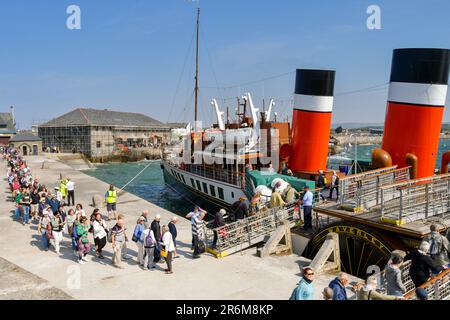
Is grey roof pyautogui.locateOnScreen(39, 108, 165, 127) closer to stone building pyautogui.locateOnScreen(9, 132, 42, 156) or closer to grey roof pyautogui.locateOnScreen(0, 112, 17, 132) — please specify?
grey roof pyautogui.locateOnScreen(0, 112, 17, 132)

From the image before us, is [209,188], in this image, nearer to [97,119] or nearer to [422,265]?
[422,265]

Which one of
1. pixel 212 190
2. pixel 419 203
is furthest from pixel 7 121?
pixel 419 203

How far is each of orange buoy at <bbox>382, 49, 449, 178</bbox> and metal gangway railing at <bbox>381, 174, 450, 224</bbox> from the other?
6.94 ft

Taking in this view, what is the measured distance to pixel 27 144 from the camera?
65500 millimetres

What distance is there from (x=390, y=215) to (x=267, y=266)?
12.5 ft

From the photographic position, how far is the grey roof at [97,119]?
84.2m

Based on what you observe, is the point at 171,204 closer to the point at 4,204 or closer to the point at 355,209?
the point at 4,204

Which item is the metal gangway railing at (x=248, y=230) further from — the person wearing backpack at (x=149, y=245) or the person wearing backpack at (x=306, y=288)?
the person wearing backpack at (x=306, y=288)

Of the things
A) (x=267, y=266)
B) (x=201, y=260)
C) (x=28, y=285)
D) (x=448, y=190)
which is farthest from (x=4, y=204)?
(x=448, y=190)

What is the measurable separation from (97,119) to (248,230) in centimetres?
8132

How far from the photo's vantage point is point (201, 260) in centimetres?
1159

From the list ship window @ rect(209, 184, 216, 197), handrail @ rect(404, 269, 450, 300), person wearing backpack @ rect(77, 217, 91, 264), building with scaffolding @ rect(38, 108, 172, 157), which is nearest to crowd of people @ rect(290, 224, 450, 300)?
handrail @ rect(404, 269, 450, 300)
